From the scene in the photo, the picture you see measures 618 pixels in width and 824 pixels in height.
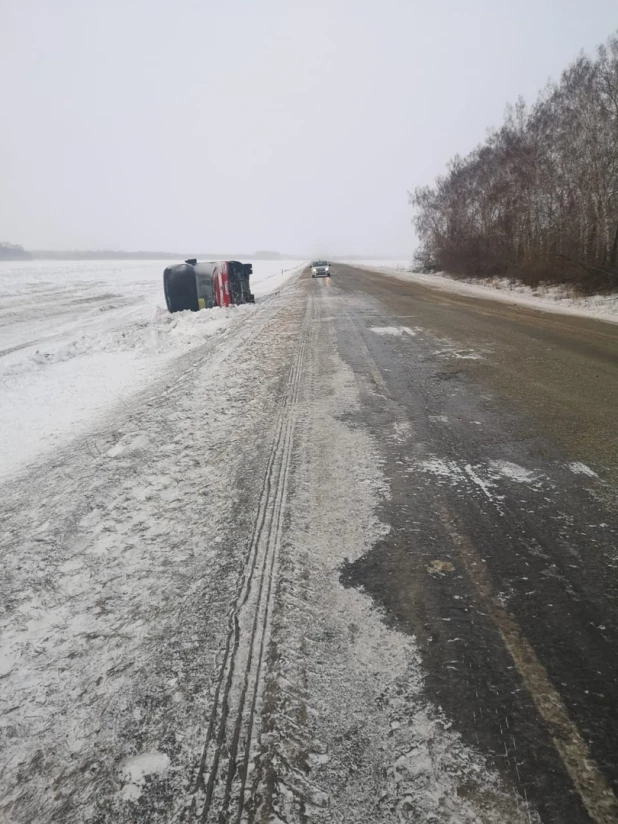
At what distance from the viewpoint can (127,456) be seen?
362 cm

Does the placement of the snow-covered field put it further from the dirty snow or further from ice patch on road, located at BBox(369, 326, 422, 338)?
ice patch on road, located at BBox(369, 326, 422, 338)


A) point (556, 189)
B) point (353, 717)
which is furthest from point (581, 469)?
point (556, 189)

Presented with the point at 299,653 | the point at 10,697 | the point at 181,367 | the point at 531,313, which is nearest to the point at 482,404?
the point at 299,653

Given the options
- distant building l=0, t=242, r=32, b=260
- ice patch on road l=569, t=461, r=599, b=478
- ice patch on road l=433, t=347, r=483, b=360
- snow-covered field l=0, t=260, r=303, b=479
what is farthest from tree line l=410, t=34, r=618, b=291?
distant building l=0, t=242, r=32, b=260

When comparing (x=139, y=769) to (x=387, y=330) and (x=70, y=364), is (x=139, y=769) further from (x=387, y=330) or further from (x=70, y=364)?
(x=387, y=330)

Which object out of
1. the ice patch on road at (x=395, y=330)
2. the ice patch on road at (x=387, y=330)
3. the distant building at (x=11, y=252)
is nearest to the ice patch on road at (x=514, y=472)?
the ice patch on road at (x=395, y=330)

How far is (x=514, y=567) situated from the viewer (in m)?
2.08

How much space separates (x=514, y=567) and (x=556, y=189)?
2626cm

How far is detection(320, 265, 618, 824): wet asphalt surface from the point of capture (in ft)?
4.36

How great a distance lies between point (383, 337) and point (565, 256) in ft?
52.9

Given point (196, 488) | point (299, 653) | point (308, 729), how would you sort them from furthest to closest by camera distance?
1. point (196, 488)
2. point (299, 653)
3. point (308, 729)

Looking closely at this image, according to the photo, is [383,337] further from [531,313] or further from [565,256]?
[565,256]

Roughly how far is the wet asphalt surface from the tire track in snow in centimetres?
46

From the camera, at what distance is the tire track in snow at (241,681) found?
127cm
